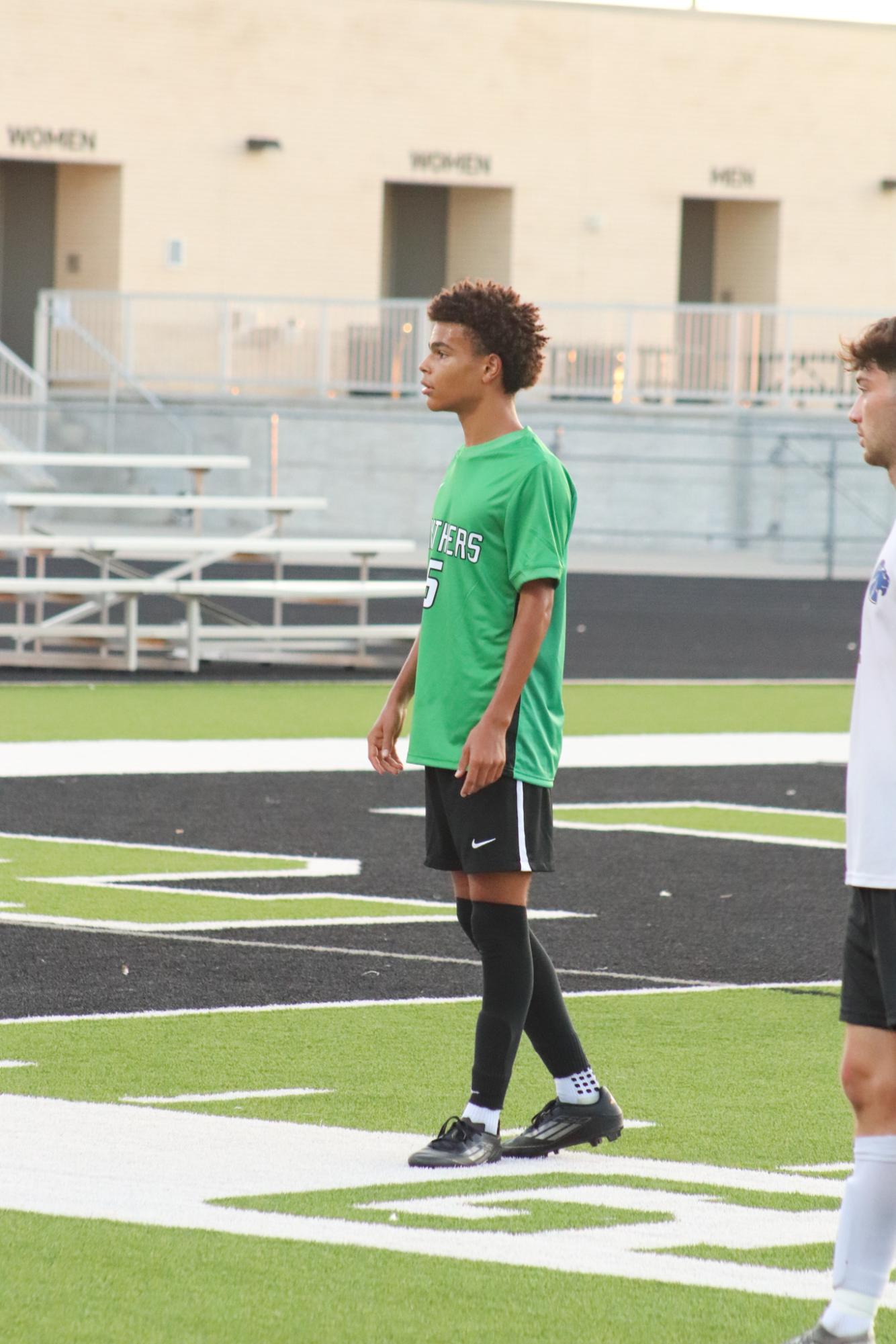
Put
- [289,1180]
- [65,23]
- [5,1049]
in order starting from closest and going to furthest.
→ [289,1180] → [5,1049] → [65,23]

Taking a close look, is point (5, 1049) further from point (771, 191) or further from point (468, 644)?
point (771, 191)

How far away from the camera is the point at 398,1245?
477cm

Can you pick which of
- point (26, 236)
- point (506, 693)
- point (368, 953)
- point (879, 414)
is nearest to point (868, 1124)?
point (879, 414)

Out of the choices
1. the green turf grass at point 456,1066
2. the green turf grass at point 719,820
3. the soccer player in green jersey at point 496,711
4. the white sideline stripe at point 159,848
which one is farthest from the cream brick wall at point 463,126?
the soccer player in green jersey at point 496,711

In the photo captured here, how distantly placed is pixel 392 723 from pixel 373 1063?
3.41 feet

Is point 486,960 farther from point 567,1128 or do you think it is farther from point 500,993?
point 567,1128

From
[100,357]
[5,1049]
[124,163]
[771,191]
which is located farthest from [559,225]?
[5,1049]

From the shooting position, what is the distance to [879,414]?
4.20 meters

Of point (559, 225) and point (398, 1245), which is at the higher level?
point (559, 225)

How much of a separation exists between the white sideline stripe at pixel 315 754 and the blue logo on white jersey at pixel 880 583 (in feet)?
27.4

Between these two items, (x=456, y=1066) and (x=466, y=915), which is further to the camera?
(x=456, y=1066)

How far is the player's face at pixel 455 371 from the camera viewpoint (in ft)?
18.5

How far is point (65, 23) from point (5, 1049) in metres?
33.1

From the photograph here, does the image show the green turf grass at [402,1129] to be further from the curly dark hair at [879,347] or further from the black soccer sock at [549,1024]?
the curly dark hair at [879,347]
